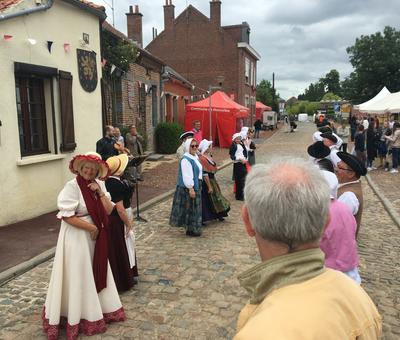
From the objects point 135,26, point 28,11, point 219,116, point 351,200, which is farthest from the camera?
point 135,26

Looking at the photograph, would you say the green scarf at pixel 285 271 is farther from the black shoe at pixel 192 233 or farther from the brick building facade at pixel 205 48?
the brick building facade at pixel 205 48

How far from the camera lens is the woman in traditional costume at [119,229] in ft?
14.3

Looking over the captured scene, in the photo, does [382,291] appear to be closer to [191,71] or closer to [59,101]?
[59,101]

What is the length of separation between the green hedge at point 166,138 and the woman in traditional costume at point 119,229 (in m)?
13.5

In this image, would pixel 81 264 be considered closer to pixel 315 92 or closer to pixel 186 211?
pixel 186 211

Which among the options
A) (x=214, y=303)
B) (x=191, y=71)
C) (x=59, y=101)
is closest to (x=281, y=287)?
(x=214, y=303)

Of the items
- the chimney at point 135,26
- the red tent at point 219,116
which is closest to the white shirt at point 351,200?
the red tent at point 219,116

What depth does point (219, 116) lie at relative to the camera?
21781mm

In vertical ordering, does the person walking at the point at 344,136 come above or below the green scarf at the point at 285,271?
below

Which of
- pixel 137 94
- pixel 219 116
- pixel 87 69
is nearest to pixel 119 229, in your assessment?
pixel 87 69

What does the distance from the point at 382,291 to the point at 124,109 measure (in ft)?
37.2

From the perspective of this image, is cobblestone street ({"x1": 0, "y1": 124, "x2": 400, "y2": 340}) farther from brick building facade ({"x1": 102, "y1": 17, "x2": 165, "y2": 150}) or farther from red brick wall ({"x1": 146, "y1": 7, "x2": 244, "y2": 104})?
red brick wall ({"x1": 146, "y1": 7, "x2": 244, "y2": 104})

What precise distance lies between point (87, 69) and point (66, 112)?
1.37 meters

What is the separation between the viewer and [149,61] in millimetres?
Answer: 16531
